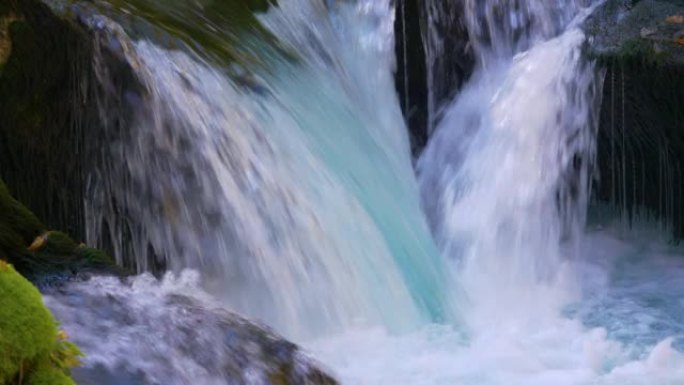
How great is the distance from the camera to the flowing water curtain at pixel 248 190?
16.4 feet

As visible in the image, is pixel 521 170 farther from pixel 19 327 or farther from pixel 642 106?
pixel 19 327

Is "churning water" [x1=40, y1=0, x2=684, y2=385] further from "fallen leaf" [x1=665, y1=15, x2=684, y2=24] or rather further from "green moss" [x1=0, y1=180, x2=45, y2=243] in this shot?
"fallen leaf" [x1=665, y1=15, x2=684, y2=24]

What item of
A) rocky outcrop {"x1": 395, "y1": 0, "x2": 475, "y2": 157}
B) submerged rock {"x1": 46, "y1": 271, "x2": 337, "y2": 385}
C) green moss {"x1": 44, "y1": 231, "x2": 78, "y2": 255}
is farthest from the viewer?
rocky outcrop {"x1": 395, "y1": 0, "x2": 475, "y2": 157}

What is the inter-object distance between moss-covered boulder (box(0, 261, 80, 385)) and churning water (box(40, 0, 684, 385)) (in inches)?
31.0

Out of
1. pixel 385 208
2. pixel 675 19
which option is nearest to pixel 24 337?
pixel 385 208

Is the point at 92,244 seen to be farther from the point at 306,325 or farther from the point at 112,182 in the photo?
the point at 306,325

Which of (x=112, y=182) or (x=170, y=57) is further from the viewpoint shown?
(x=170, y=57)

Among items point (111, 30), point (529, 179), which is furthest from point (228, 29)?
point (529, 179)

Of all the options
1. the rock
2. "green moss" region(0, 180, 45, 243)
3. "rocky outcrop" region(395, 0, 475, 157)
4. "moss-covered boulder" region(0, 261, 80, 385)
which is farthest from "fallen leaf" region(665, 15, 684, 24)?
"moss-covered boulder" region(0, 261, 80, 385)

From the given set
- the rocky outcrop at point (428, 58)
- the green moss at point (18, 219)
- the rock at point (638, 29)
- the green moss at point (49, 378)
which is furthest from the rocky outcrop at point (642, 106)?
the green moss at point (49, 378)

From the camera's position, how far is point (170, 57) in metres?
5.23

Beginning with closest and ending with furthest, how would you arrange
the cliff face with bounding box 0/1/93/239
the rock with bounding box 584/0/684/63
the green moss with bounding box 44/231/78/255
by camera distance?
the green moss with bounding box 44/231/78/255, the cliff face with bounding box 0/1/93/239, the rock with bounding box 584/0/684/63

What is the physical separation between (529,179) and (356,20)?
4.78 ft

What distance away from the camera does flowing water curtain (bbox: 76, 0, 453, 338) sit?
4.98m
